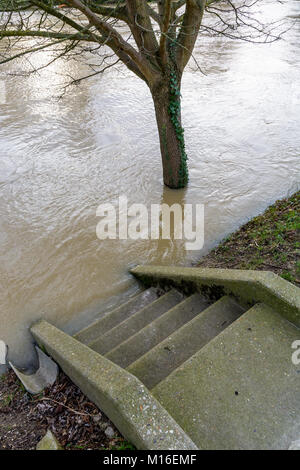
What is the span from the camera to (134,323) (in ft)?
14.8

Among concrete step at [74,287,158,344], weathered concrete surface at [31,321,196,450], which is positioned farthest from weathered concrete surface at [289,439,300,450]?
concrete step at [74,287,158,344]

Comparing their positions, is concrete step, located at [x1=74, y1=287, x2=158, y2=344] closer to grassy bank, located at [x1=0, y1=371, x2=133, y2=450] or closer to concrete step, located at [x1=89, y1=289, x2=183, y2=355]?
concrete step, located at [x1=89, y1=289, x2=183, y2=355]

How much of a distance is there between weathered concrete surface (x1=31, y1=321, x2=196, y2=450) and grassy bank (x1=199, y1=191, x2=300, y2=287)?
2.23 metres

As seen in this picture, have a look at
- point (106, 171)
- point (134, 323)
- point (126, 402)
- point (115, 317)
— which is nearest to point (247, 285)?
point (134, 323)

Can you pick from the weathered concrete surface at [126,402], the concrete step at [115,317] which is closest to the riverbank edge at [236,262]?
the weathered concrete surface at [126,402]

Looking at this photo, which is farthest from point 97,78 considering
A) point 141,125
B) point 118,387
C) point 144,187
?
point 118,387

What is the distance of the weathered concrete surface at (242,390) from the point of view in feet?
8.57

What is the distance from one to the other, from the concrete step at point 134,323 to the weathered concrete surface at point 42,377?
505mm

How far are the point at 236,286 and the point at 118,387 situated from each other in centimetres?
171

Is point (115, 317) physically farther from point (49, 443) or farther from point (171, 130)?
point (171, 130)

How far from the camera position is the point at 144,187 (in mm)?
8141

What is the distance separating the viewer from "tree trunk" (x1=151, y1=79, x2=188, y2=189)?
6.48 meters

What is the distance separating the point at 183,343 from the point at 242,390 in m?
0.83

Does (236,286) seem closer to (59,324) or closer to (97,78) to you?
(59,324)
